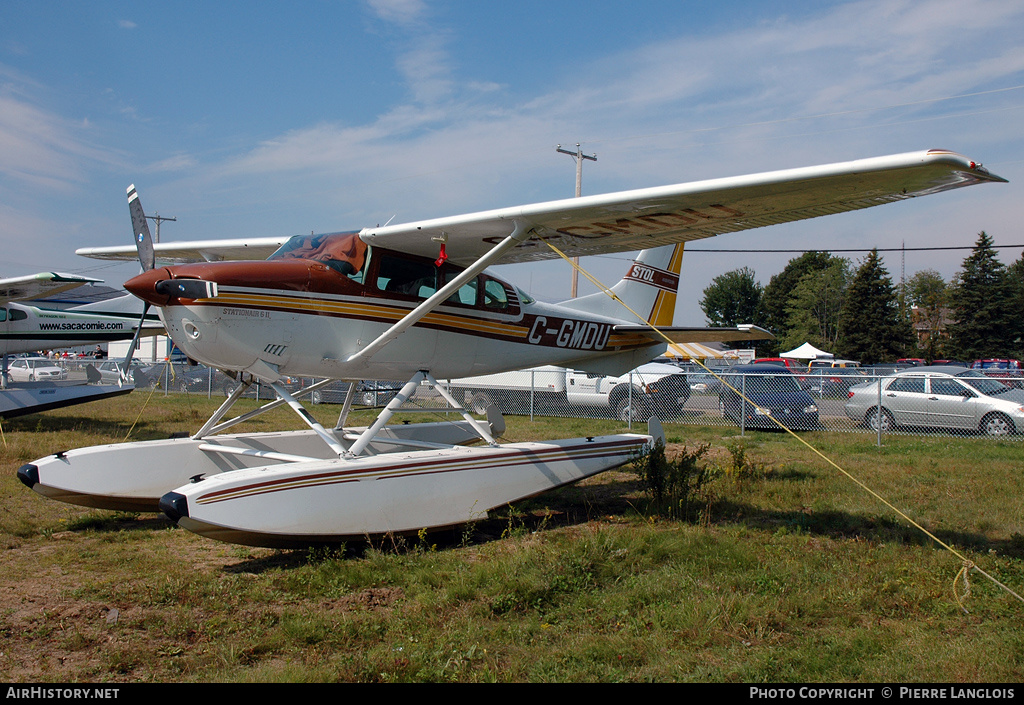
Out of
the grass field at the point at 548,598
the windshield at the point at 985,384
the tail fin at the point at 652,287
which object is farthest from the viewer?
the windshield at the point at 985,384

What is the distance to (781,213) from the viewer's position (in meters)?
6.44

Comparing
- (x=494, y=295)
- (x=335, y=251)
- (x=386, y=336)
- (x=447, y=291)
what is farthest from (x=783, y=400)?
(x=335, y=251)

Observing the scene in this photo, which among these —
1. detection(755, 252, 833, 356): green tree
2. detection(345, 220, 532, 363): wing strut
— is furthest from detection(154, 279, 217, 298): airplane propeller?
detection(755, 252, 833, 356): green tree

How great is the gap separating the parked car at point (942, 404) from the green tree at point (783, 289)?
228 feet

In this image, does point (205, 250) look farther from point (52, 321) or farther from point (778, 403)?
point (778, 403)

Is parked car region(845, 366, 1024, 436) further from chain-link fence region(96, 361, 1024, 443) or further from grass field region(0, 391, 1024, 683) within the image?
grass field region(0, 391, 1024, 683)

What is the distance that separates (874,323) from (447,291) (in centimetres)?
6082

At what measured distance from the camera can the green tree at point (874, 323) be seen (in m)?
57.8

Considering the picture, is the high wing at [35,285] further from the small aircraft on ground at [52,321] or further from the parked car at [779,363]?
the parked car at [779,363]

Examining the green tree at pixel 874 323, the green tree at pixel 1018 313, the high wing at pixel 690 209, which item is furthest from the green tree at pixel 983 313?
Answer: the high wing at pixel 690 209

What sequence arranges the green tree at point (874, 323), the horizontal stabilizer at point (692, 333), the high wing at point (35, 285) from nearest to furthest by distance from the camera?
the horizontal stabilizer at point (692, 333), the high wing at point (35, 285), the green tree at point (874, 323)
